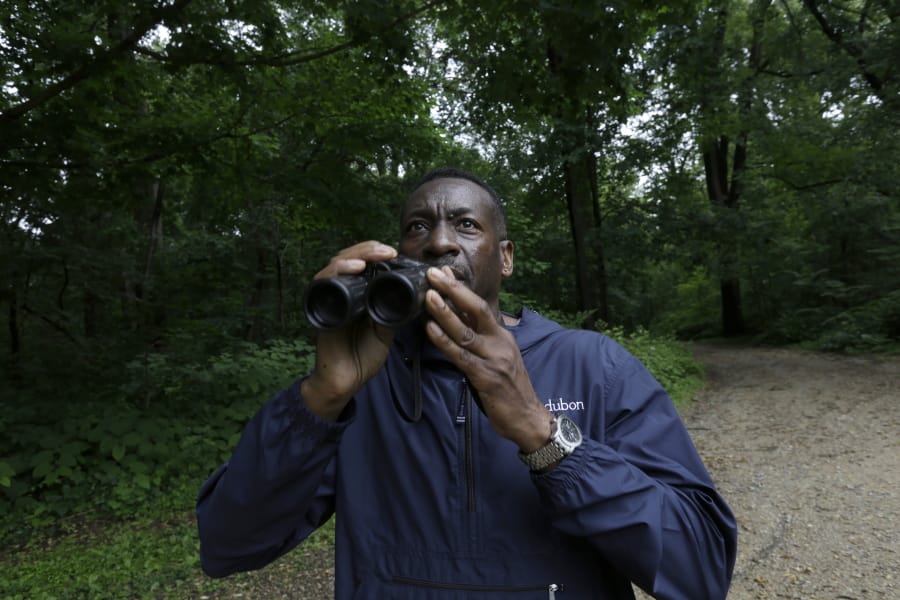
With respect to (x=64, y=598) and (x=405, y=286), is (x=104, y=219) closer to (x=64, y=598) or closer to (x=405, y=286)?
(x=64, y=598)

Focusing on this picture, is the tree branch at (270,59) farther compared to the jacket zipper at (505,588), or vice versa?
the tree branch at (270,59)

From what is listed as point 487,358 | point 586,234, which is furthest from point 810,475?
point 586,234

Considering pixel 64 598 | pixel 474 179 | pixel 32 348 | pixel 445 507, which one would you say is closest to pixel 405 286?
pixel 445 507

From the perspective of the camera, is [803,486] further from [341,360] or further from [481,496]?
[341,360]

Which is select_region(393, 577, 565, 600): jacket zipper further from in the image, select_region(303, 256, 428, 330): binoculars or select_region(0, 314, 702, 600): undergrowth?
select_region(0, 314, 702, 600): undergrowth

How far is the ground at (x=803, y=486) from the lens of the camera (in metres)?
3.87

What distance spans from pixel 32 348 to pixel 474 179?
26.3 feet

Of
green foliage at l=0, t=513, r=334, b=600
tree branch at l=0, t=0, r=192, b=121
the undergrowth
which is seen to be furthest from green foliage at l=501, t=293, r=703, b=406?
tree branch at l=0, t=0, r=192, b=121

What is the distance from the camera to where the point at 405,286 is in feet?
3.90

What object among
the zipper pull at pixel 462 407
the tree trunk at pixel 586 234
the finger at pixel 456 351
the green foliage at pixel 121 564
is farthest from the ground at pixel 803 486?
the tree trunk at pixel 586 234

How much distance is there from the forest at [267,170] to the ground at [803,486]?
4.24ft

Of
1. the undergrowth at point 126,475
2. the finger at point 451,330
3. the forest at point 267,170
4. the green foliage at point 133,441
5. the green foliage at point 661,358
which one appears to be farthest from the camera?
the green foliage at point 661,358

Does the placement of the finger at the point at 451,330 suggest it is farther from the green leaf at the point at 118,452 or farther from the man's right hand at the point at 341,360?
the green leaf at the point at 118,452

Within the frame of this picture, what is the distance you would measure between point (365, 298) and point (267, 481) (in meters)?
0.46
